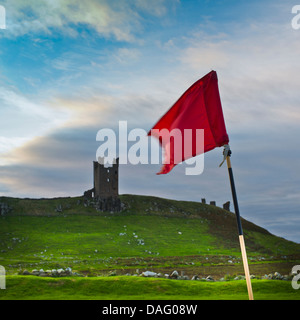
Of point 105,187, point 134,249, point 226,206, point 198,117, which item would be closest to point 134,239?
point 134,249

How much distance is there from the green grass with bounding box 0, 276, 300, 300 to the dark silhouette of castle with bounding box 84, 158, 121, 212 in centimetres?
7539

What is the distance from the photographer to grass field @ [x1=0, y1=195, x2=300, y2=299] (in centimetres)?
2091

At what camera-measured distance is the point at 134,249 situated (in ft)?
220

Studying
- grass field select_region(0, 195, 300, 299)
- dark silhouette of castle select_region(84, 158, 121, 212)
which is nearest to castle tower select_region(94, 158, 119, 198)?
dark silhouette of castle select_region(84, 158, 121, 212)

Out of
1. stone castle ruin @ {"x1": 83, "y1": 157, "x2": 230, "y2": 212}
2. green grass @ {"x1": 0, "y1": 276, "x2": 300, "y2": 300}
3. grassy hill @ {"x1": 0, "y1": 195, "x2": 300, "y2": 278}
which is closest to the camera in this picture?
green grass @ {"x1": 0, "y1": 276, "x2": 300, "y2": 300}

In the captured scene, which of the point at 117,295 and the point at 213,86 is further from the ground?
the point at 213,86

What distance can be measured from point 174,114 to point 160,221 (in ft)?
262

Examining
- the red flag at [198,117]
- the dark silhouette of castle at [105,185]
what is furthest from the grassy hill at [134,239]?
the red flag at [198,117]

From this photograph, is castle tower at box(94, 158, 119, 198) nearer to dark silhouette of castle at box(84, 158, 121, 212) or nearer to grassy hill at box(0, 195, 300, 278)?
dark silhouette of castle at box(84, 158, 121, 212)

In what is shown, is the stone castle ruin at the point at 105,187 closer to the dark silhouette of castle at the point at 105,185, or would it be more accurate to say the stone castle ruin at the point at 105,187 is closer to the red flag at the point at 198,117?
the dark silhouette of castle at the point at 105,185

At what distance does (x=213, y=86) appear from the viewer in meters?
10.6

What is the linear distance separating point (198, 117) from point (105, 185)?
92456 millimetres

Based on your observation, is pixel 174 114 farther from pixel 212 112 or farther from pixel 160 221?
pixel 160 221
